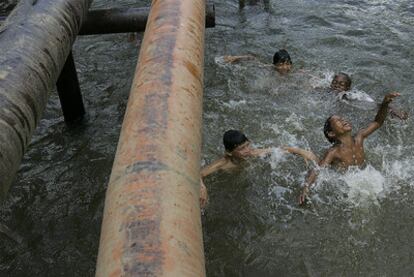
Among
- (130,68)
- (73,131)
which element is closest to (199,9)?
(73,131)

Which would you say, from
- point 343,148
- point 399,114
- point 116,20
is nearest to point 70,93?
point 116,20

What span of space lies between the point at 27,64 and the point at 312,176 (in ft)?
9.37

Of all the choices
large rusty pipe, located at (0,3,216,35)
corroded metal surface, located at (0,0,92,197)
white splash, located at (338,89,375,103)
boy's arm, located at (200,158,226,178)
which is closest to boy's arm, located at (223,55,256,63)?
white splash, located at (338,89,375,103)

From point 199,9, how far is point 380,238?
2549 millimetres

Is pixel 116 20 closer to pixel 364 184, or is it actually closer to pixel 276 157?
pixel 276 157

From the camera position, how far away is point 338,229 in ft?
14.7

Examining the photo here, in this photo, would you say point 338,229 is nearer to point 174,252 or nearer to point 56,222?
point 56,222

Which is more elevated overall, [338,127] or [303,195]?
[338,127]

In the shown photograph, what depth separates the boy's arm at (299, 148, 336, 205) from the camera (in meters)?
4.60

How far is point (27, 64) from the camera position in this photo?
3.01m

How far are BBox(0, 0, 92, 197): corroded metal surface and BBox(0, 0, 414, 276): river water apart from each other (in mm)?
1842

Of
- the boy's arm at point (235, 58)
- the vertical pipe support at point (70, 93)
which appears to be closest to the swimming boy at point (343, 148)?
the boy's arm at point (235, 58)

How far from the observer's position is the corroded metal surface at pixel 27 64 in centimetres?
253

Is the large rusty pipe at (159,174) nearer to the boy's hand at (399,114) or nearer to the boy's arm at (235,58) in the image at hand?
the boy's hand at (399,114)
